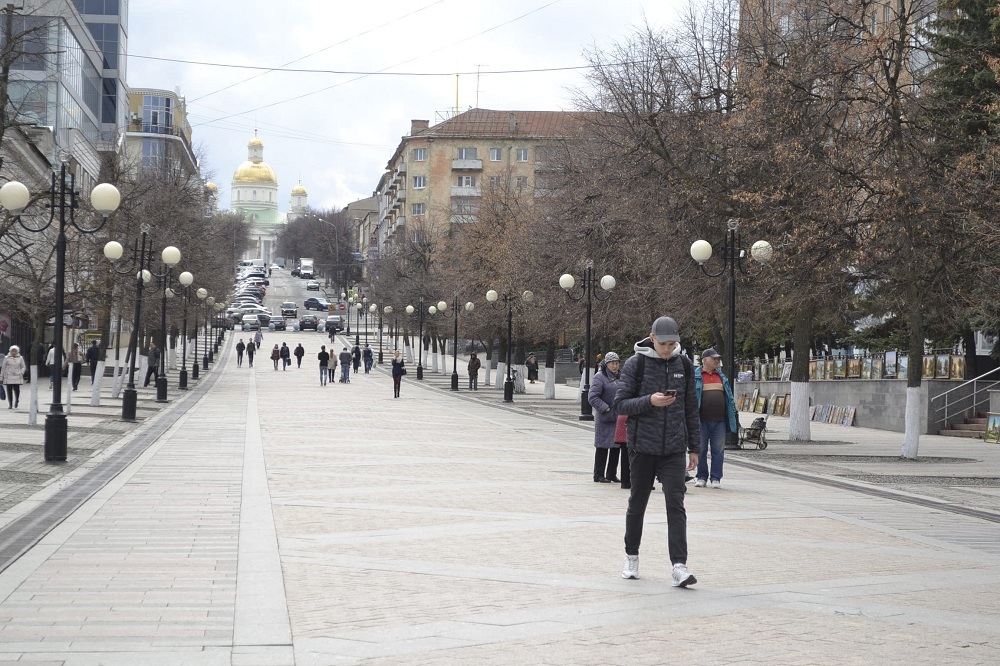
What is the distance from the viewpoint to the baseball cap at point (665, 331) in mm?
8836

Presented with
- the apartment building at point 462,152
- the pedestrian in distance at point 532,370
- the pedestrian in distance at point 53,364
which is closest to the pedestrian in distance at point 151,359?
the pedestrian in distance at point 53,364

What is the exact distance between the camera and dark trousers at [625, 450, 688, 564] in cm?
873

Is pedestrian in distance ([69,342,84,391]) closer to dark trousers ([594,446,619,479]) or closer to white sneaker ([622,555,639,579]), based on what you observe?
dark trousers ([594,446,619,479])

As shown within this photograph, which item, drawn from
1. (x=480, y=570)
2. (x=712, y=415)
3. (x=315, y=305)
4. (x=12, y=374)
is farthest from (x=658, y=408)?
(x=315, y=305)

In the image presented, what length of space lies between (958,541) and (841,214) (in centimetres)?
1179

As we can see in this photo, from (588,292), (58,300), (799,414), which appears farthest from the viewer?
(588,292)

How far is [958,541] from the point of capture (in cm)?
1161

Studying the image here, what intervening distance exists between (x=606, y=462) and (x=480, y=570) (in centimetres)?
745

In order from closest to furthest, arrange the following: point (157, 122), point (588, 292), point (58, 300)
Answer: point (58, 300) → point (588, 292) → point (157, 122)

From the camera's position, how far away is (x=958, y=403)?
1324 inches

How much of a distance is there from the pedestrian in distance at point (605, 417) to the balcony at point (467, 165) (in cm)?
10178

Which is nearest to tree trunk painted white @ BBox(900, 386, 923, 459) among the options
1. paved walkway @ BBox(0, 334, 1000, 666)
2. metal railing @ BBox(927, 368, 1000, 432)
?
paved walkway @ BBox(0, 334, 1000, 666)

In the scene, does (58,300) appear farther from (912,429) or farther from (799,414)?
(799,414)

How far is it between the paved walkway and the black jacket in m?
0.96
